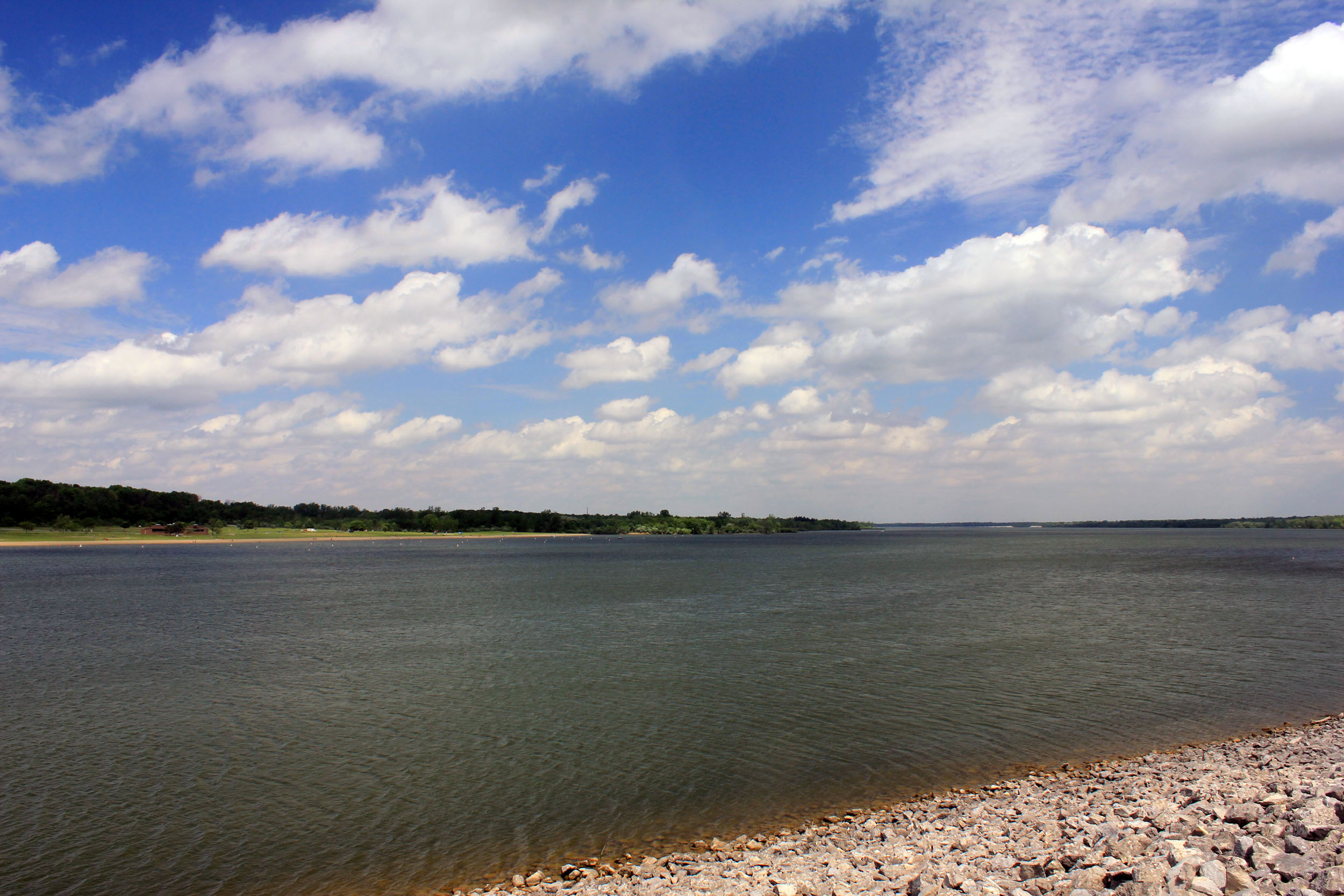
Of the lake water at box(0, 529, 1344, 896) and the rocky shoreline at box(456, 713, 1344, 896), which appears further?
the lake water at box(0, 529, 1344, 896)

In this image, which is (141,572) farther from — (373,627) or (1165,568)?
(1165,568)

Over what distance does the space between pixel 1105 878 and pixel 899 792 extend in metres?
7.53

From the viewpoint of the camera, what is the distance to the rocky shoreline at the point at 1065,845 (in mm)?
8914

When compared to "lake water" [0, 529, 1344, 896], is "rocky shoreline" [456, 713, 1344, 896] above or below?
above

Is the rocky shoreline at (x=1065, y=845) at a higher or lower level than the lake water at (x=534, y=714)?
higher

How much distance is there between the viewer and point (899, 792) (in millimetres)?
16359

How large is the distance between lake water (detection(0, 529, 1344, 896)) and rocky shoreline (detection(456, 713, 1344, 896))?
142 centimetres

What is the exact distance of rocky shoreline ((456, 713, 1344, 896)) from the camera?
8.91 metres

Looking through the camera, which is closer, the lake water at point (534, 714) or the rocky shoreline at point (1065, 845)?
the rocky shoreline at point (1065, 845)

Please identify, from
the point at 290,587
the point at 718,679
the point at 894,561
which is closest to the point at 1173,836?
the point at 718,679

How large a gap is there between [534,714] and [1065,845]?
16911 mm

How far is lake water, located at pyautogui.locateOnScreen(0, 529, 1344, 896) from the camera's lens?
1459 centimetres

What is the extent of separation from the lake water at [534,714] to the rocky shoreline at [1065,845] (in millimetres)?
1424

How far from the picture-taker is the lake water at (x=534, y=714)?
575 inches
